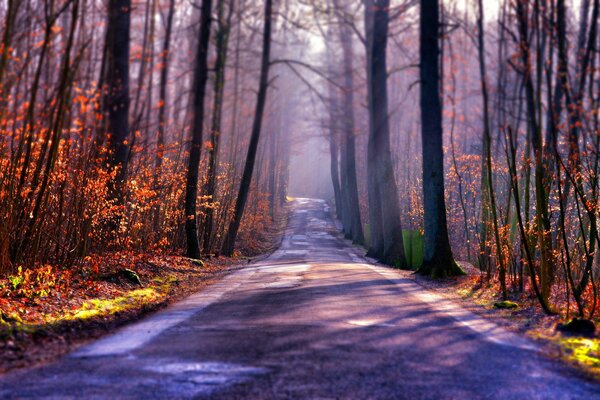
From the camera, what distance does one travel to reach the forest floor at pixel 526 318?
19.3 ft

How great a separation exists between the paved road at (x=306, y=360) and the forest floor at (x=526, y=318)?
288 mm

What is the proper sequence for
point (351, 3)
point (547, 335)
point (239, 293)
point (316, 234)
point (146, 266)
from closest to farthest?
1. point (547, 335)
2. point (239, 293)
3. point (146, 266)
4. point (351, 3)
5. point (316, 234)

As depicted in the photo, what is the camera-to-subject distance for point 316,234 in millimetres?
42469

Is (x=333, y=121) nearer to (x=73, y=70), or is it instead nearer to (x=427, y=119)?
(x=427, y=119)

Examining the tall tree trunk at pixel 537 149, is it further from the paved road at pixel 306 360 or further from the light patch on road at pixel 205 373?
the light patch on road at pixel 205 373

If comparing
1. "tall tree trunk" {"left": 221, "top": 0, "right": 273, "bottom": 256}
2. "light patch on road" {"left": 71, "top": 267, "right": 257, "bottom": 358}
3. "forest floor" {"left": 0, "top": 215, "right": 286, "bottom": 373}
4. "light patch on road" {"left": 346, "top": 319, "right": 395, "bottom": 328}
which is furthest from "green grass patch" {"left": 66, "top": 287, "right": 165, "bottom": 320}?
"tall tree trunk" {"left": 221, "top": 0, "right": 273, "bottom": 256}

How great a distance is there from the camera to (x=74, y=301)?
8.12m

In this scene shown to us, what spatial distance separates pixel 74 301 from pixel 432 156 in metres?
9.90

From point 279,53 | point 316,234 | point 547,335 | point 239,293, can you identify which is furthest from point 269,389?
point 279,53

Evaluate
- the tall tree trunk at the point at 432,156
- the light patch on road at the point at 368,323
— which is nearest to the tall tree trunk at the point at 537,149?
the light patch on road at the point at 368,323

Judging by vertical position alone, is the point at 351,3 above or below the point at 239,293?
above

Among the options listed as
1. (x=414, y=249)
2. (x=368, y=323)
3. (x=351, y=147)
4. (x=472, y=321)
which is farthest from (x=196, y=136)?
(x=351, y=147)

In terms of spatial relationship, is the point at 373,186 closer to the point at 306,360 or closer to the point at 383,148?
the point at 383,148

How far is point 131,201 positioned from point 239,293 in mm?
5911
